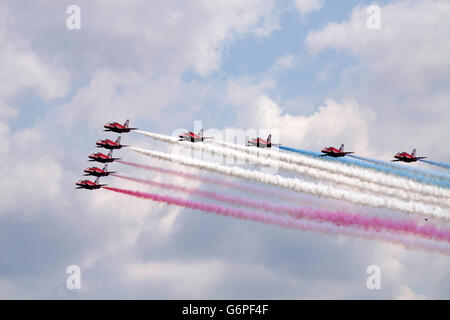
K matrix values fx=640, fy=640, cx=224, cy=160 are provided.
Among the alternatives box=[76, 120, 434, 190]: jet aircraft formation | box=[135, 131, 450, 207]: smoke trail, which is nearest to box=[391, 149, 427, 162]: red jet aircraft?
box=[76, 120, 434, 190]: jet aircraft formation

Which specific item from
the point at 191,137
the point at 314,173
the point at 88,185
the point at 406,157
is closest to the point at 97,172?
the point at 88,185

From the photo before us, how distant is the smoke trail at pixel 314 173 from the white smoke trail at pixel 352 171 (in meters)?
0.65

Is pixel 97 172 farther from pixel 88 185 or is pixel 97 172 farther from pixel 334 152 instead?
pixel 334 152

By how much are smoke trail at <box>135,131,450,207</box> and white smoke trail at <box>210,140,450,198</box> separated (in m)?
0.65

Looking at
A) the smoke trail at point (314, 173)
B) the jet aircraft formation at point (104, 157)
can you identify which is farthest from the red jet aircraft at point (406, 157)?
the jet aircraft formation at point (104, 157)

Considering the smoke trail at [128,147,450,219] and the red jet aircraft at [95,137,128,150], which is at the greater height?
the red jet aircraft at [95,137,128,150]

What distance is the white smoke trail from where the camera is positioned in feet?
335

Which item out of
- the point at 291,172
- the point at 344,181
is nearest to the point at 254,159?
the point at 291,172

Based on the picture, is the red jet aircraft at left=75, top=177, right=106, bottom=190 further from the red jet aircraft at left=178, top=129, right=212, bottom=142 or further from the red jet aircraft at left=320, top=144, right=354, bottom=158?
the red jet aircraft at left=320, top=144, right=354, bottom=158

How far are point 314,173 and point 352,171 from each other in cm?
639
